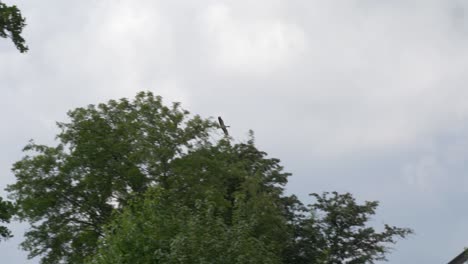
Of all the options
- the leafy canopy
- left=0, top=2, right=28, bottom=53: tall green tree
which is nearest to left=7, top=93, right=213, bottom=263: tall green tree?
the leafy canopy

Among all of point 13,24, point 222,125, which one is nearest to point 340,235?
point 222,125

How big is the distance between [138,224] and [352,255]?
30496 millimetres

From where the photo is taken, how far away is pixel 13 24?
24.8m

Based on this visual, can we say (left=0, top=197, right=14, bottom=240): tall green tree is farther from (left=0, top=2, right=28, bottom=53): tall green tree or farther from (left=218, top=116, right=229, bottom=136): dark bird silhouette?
(left=218, top=116, right=229, bottom=136): dark bird silhouette

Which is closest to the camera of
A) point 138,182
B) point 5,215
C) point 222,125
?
point 5,215

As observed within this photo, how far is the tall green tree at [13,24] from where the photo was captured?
24.8 metres

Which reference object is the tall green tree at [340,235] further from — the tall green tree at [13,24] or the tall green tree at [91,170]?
the tall green tree at [13,24]

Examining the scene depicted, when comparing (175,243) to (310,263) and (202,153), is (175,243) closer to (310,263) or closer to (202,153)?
(202,153)

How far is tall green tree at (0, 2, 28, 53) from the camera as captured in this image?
24.8 meters

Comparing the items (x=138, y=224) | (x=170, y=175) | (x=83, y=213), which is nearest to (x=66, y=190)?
(x=83, y=213)

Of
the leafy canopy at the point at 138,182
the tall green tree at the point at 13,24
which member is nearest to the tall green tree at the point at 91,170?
the leafy canopy at the point at 138,182

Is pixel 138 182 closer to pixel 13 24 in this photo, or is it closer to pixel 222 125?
pixel 222 125

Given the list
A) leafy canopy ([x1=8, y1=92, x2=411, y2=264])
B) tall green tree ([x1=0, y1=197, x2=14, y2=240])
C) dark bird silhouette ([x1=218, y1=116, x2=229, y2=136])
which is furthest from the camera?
dark bird silhouette ([x1=218, y1=116, x2=229, y2=136])

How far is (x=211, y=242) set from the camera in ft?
90.2
